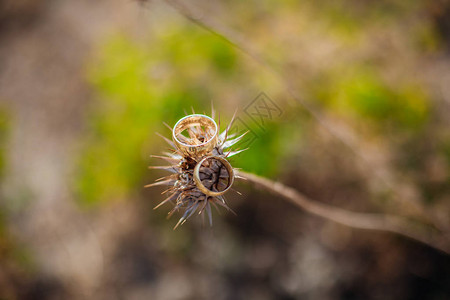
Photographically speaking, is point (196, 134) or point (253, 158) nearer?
point (196, 134)

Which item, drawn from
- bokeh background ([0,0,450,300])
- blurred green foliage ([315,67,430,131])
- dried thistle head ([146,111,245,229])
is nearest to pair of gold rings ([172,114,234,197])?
dried thistle head ([146,111,245,229])

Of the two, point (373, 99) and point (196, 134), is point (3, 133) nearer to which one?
point (196, 134)

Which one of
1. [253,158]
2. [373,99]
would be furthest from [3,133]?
[373,99]

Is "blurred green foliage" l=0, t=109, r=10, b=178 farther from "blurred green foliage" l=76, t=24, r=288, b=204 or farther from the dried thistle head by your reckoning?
the dried thistle head

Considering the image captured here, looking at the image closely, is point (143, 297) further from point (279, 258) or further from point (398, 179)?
point (398, 179)

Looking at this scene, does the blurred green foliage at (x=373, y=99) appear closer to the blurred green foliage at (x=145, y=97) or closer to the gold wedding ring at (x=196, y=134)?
the blurred green foliage at (x=145, y=97)

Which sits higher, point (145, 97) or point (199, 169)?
point (145, 97)
